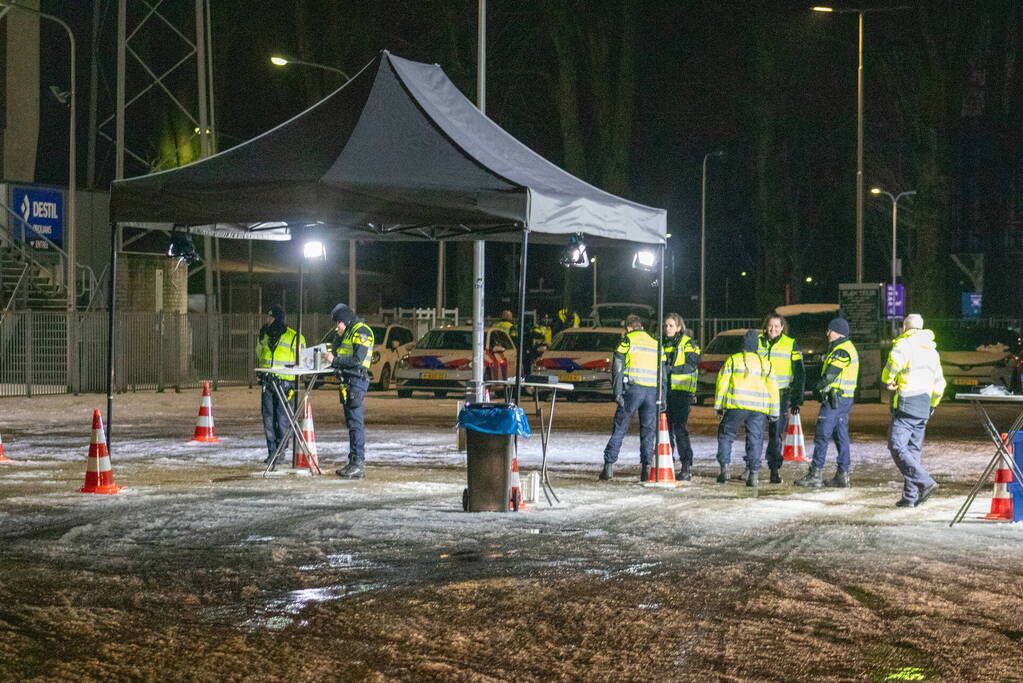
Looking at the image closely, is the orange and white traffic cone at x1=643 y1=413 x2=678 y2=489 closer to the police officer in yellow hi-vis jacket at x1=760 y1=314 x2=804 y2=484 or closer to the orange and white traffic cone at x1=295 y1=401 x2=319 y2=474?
the police officer in yellow hi-vis jacket at x1=760 y1=314 x2=804 y2=484

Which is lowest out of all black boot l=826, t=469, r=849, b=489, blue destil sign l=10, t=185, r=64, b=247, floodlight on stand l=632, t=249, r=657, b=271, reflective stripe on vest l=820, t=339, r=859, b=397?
black boot l=826, t=469, r=849, b=489

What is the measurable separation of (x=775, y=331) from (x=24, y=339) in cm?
1994

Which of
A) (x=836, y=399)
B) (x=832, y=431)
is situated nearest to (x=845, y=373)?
(x=836, y=399)

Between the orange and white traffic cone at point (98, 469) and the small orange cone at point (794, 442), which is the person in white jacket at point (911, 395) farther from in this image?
the orange and white traffic cone at point (98, 469)

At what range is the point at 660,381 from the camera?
1491 cm

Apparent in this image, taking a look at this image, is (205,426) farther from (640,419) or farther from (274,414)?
(640,419)

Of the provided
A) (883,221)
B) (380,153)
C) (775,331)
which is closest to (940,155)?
(775,331)

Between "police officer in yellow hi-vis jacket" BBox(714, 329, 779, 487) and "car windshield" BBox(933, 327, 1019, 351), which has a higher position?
"car windshield" BBox(933, 327, 1019, 351)

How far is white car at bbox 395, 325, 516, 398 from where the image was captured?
2988 cm

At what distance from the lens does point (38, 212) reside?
39.3 meters

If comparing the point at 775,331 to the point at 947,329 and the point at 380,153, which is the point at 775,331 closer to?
the point at 380,153

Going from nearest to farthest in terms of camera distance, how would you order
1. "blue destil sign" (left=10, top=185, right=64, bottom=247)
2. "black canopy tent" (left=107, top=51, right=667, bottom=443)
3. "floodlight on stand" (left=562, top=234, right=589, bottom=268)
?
1. "black canopy tent" (left=107, top=51, right=667, bottom=443)
2. "floodlight on stand" (left=562, top=234, right=589, bottom=268)
3. "blue destil sign" (left=10, top=185, right=64, bottom=247)

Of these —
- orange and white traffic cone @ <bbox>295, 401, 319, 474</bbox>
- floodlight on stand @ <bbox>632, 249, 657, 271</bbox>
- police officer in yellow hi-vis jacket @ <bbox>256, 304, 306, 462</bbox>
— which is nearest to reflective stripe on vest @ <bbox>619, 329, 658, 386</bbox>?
floodlight on stand @ <bbox>632, 249, 657, 271</bbox>

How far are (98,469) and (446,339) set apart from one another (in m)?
18.4
